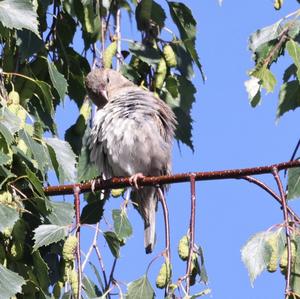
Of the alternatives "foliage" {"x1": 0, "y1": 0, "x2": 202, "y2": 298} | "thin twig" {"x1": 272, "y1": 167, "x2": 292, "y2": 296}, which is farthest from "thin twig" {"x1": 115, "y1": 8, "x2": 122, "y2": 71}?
"thin twig" {"x1": 272, "y1": 167, "x2": 292, "y2": 296}

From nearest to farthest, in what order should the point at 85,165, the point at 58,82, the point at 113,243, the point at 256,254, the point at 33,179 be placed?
the point at 256,254
the point at 33,179
the point at 113,243
the point at 58,82
the point at 85,165

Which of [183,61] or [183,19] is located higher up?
[183,19]

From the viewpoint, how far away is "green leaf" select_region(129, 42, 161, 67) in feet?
16.4

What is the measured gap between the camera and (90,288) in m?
4.61

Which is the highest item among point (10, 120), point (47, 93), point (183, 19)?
point (183, 19)

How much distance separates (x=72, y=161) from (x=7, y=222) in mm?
632

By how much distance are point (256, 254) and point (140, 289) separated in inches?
17.8

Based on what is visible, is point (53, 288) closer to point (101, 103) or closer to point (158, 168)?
point (158, 168)

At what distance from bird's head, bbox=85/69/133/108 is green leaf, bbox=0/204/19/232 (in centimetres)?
138

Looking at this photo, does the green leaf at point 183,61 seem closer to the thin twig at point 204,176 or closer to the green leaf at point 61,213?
the thin twig at point 204,176

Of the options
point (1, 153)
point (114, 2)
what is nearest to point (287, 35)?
point (1, 153)

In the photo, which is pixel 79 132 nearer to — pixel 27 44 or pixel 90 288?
pixel 27 44

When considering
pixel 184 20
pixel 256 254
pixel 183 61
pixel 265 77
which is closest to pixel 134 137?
pixel 183 61

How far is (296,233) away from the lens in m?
3.42
